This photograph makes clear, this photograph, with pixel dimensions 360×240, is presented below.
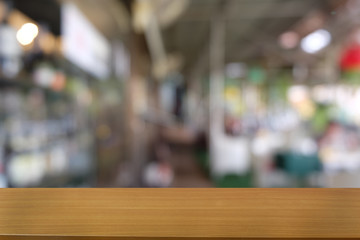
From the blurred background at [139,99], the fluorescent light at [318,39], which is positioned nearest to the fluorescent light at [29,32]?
the blurred background at [139,99]

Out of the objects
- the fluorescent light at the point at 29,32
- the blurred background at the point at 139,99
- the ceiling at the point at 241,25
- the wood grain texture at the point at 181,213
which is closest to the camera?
Result: the wood grain texture at the point at 181,213

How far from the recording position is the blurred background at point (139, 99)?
1.82m

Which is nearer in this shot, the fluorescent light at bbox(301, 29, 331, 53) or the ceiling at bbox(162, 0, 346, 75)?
the fluorescent light at bbox(301, 29, 331, 53)

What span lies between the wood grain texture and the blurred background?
2.01ft

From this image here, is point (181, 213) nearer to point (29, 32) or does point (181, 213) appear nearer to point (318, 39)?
point (29, 32)

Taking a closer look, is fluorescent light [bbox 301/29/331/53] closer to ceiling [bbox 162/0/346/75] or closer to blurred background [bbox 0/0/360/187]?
blurred background [bbox 0/0/360/187]

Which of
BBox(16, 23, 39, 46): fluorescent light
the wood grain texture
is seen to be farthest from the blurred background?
the wood grain texture

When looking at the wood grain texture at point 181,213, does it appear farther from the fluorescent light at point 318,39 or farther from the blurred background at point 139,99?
the fluorescent light at point 318,39

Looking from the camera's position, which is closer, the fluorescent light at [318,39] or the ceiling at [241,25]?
the fluorescent light at [318,39]

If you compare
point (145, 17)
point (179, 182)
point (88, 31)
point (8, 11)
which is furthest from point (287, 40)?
point (8, 11)

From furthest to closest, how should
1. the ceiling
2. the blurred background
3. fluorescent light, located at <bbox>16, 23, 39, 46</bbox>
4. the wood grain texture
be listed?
the ceiling
the blurred background
fluorescent light, located at <bbox>16, 23, 39, 46</bbox>
the wood grain texture

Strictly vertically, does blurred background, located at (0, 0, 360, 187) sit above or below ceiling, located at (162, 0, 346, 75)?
below

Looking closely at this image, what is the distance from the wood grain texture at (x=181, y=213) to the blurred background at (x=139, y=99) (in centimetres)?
61

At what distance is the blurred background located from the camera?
Answer: 182 centimetres
